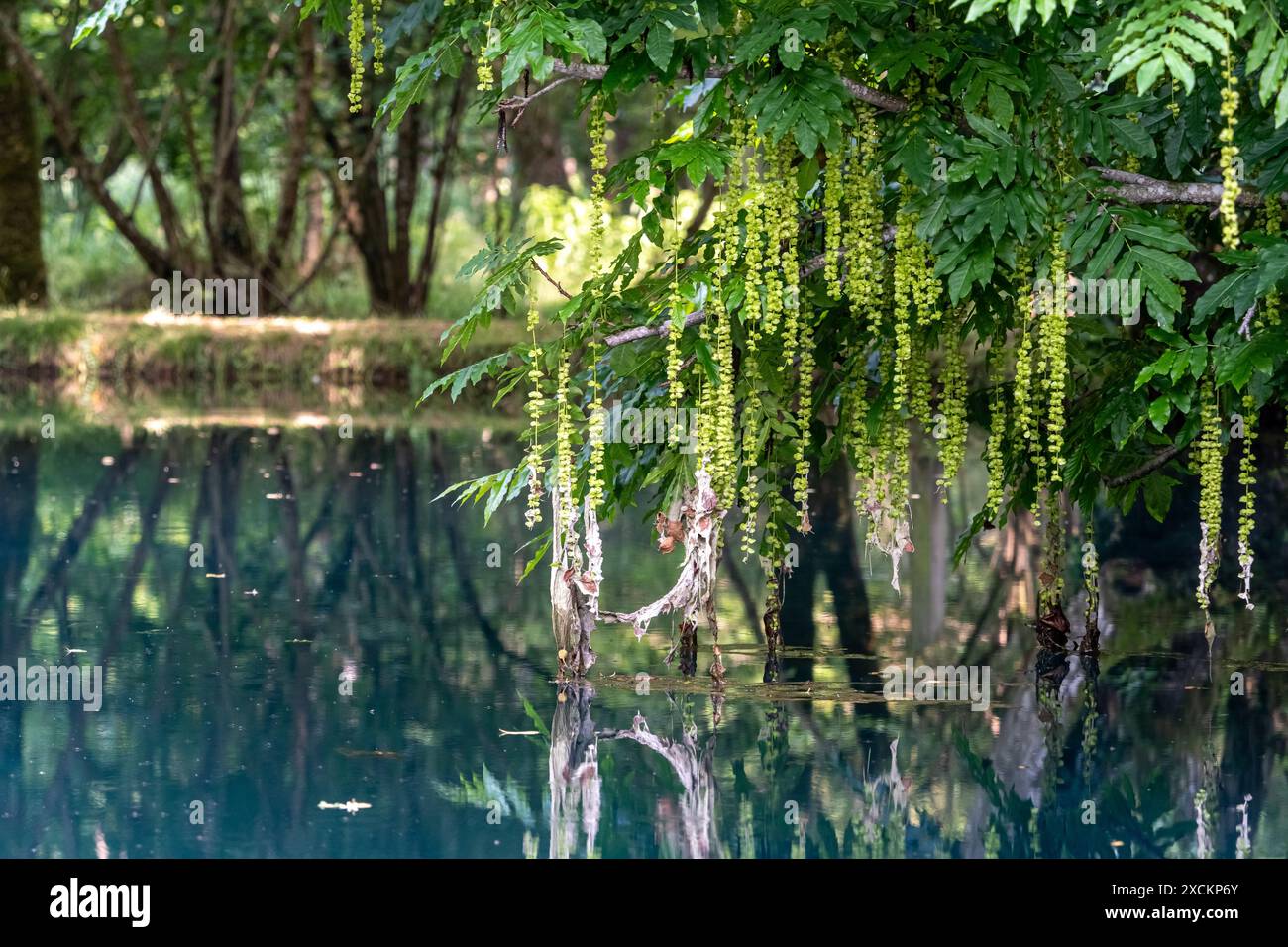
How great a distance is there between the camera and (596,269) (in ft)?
17.2

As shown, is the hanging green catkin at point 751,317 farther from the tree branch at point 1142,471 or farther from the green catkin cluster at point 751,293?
the tree branch at point 1142,471

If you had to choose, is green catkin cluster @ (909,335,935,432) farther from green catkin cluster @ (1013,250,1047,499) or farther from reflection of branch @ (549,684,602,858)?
reflection of branch @ (549,684,602,858)

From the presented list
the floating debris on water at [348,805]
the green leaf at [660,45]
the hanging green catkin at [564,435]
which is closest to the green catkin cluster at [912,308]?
Result: the green leaf at [660,45]

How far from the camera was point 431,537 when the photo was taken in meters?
9.20

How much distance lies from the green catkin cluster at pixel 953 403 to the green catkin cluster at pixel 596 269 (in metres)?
1.00

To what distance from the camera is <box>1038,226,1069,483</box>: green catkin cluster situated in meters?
4.82

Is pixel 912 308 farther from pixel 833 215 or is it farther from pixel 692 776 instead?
pixel 692 776

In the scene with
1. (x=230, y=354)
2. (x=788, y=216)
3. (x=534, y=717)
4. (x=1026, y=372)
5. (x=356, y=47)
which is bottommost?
(x=534, y=717)

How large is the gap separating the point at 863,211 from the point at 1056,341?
62cm

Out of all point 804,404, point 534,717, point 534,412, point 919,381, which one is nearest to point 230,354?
point 534,717

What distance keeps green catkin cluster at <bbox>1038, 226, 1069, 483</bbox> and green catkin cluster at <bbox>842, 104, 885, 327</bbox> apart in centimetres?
47

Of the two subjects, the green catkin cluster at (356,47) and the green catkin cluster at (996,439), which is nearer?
the green catkin cluster at (356,47)

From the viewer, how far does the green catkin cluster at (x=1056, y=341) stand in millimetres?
4824
